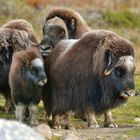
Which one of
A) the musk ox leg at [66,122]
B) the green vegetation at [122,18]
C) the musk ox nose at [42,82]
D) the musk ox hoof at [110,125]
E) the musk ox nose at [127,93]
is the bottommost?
the green vegetation at [122,18]

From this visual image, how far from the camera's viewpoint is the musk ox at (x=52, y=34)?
28.3 ft

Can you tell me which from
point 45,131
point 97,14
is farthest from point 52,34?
point 97,14

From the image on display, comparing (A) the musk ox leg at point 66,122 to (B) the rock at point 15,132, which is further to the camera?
(A) the musk ox leg at point 66,122

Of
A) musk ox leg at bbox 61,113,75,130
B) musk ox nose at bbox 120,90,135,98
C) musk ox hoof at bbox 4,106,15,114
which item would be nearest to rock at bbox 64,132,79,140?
musk ox nose at bbox 120,90,135,98

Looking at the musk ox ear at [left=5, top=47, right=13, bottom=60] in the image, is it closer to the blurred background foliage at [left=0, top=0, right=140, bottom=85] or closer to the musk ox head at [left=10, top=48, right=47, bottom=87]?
the musk ox head at [left=10, top=48, right=47, bottom=87]

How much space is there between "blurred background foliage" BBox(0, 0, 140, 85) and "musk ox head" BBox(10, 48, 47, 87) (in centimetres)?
1380

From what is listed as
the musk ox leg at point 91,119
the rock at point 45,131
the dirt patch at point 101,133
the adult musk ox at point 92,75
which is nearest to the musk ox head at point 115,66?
the adult musk ox at point 92,75

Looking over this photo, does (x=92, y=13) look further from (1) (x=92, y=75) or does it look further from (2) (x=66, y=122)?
(1) (x=92, y=75)

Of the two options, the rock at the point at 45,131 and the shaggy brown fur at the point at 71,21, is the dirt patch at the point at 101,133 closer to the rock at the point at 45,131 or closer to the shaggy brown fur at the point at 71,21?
the rock at the point at 45,131

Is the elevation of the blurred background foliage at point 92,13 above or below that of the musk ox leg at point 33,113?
A: below

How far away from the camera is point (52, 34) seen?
8703mm

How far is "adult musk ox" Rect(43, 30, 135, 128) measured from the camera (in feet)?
24.5

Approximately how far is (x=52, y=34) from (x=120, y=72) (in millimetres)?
1517

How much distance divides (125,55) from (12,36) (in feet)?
5.21
